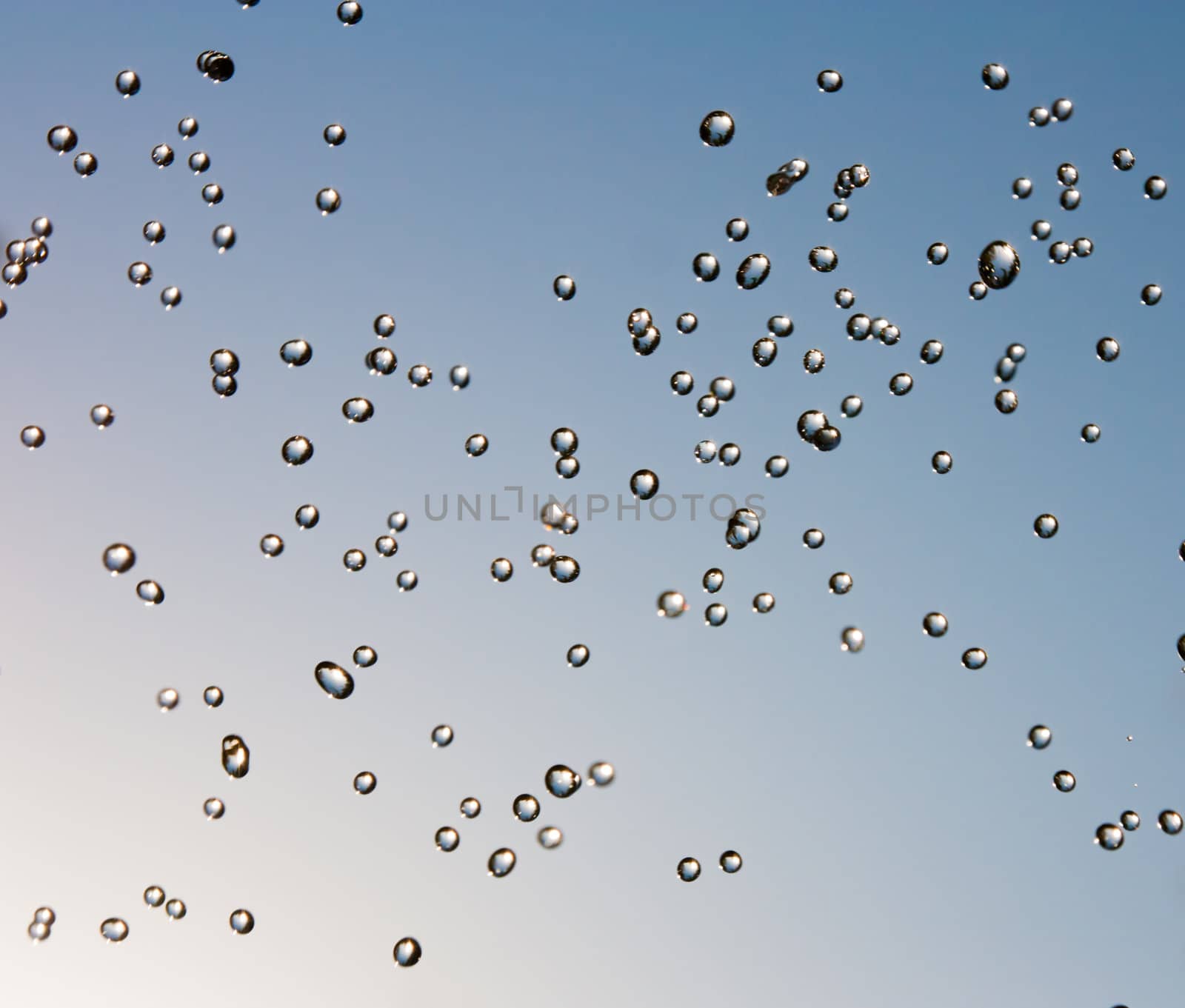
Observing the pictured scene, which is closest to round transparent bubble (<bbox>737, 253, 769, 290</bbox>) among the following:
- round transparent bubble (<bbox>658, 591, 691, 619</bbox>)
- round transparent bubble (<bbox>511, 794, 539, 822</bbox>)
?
round transparent bubble (<bbox>658, 591, 691, 619</bbox>)

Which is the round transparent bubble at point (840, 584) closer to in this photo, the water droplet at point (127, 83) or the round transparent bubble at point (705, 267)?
the round transparent bubble at point (705, 267)

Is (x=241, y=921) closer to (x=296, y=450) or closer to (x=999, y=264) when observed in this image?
(x=296, y=450)

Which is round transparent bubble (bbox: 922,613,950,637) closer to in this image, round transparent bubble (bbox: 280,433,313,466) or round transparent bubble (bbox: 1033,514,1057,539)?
round transparent bubble (bbox: 1033,514,1057,539)

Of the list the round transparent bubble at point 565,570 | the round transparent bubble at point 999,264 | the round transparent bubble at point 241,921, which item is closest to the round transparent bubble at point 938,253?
the round transparent bubble at point 999,264

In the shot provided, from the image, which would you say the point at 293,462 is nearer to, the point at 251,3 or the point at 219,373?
the point at 219,373

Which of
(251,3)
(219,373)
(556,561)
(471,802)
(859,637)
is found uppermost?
(251,3)

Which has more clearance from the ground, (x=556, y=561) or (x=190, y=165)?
(x=190, y=165)

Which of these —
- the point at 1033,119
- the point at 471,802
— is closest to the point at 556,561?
the point at 471,802
